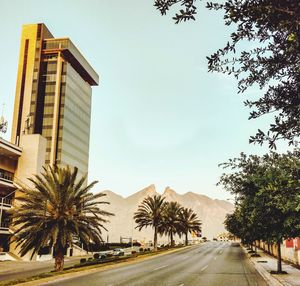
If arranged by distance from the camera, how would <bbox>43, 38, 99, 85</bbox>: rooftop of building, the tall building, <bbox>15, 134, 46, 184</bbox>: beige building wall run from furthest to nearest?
<bbox>43, 38, 99, 85</bbox>: rooftop of building → the tall building → <bbox>15, 134, 46, 184</bbox>: beige building wall

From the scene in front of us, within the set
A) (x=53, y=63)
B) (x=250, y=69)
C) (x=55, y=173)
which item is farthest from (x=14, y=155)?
(x=53, y=63)

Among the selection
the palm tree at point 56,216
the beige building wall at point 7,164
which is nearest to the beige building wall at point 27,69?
the beige building wall at point 7,164

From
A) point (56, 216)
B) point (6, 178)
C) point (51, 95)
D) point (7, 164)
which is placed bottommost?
point (56, 216)

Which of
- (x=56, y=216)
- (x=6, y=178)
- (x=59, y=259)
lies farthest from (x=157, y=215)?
(x=56, y=216)

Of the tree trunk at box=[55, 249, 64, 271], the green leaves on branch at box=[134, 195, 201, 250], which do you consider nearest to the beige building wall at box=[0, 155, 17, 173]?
the green leaves on branch at box=[134, 195, 201, 250]

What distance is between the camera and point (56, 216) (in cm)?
2531

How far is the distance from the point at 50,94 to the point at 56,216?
3014 inches

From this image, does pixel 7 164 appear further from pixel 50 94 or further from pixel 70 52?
pixel 70 52

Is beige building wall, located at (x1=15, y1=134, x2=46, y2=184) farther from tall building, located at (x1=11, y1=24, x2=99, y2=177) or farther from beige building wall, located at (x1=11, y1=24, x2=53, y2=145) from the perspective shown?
beige building wall, located at (x1=11, y1=24, x2=53, y2=145)

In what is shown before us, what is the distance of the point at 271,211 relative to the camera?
19.7 meters

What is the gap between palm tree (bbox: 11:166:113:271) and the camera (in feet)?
79.8

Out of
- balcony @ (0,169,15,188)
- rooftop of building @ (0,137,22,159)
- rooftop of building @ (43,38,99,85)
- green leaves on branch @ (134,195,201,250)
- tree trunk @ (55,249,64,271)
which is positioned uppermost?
rooftop of building @ (43,38,99,85)

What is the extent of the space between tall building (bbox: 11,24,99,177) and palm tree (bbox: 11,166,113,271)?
217ft

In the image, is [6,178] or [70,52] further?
[70,52]
